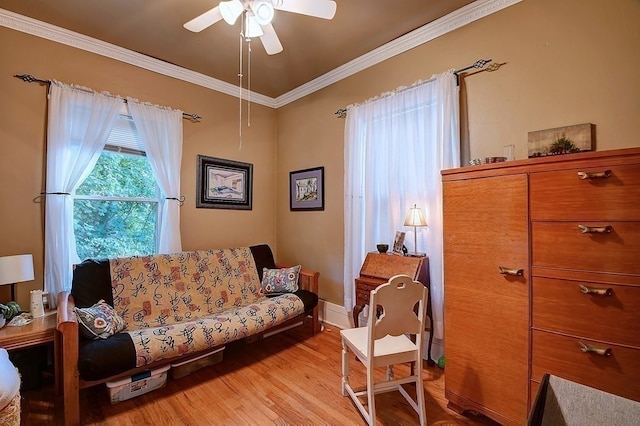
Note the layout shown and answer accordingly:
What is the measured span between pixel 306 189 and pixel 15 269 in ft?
8.50

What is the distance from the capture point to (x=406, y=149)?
2.62 meters

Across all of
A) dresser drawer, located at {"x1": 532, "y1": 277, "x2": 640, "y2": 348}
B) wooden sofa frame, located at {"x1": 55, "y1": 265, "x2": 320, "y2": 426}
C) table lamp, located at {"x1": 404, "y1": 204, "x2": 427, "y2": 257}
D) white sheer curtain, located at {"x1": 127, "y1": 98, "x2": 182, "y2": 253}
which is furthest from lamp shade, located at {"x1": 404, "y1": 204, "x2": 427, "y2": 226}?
white sheer curtain, located at {"x1": 127, "y1": 98, "x2": 182, "y2": 253}

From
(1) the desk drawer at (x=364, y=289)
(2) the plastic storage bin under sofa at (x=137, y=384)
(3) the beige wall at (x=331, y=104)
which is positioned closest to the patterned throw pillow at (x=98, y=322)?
(2) the plastic storage bin under sofa at (x=137, y=384)

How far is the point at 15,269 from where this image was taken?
6.68 feet

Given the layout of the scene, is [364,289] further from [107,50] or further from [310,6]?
[107,50]

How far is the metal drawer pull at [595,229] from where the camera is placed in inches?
53.7

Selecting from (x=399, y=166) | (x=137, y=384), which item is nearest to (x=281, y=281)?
(x=137, y=384)

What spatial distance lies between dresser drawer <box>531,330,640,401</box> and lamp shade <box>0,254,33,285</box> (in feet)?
10.7

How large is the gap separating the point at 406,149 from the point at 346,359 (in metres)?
1.78

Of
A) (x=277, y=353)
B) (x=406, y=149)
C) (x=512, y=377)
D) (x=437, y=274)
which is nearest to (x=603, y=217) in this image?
(x=512, y=377)

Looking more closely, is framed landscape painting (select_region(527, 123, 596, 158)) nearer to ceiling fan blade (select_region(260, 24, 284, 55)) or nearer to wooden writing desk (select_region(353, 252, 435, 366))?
wooden writing desk (select_region(353, 252, 435, 366))

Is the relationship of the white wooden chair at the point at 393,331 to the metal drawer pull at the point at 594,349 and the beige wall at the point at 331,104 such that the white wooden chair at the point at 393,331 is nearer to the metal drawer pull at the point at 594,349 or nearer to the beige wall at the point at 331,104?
the metal drawer pull at the point at 594,349

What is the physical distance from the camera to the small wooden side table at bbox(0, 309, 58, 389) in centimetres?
178

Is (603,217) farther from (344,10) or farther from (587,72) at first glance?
(344,10)
